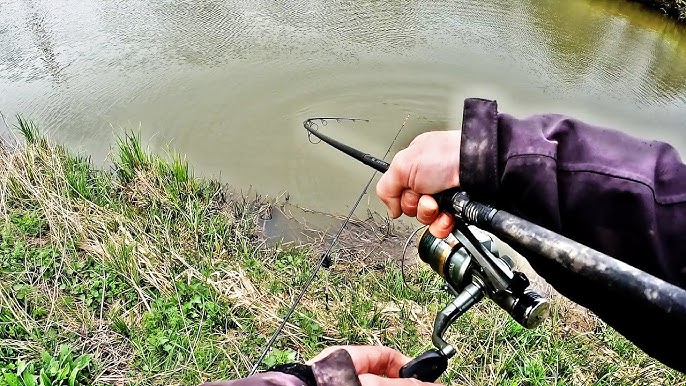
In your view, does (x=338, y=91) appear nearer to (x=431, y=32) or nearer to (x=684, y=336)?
(x=431, y=32)

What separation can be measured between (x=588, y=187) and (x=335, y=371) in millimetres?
695

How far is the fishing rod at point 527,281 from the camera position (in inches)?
32.2

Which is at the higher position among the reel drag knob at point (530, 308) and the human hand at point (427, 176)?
the human hand at point (427, 176)

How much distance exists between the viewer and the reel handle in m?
1.37

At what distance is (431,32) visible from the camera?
736 cm

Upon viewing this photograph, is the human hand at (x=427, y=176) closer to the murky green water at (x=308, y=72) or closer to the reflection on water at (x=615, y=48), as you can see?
the murky green water at (x=308, y=72)

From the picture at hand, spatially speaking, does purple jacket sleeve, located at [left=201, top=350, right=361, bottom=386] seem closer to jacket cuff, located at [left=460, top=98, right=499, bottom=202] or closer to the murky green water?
jacket cuff, located at [left=460, top=98, right=499, bottom=202]

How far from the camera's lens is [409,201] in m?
1.52

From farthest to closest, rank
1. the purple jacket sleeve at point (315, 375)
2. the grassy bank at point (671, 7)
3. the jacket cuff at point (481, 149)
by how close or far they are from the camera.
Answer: the grassy bank at point (671, 7)
the jacket cuff at point (481, 149)
the purple jacket sleeve at point (315, 375)

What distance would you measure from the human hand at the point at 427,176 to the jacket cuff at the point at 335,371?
21.0 inches

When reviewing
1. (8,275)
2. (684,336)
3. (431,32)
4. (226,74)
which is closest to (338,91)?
(226,74)

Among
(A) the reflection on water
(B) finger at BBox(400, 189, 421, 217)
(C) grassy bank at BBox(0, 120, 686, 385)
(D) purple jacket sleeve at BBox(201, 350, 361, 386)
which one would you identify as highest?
(B) finger at BBox(400, 189, 421, 217)

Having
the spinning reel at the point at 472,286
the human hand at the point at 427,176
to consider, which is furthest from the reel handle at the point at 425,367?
the human hand at the point at 427,176

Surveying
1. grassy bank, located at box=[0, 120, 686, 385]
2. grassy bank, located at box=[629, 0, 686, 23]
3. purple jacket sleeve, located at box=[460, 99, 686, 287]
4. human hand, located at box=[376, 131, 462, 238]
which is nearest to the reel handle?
human hand, located at box=[376, 131, 462, 238]
